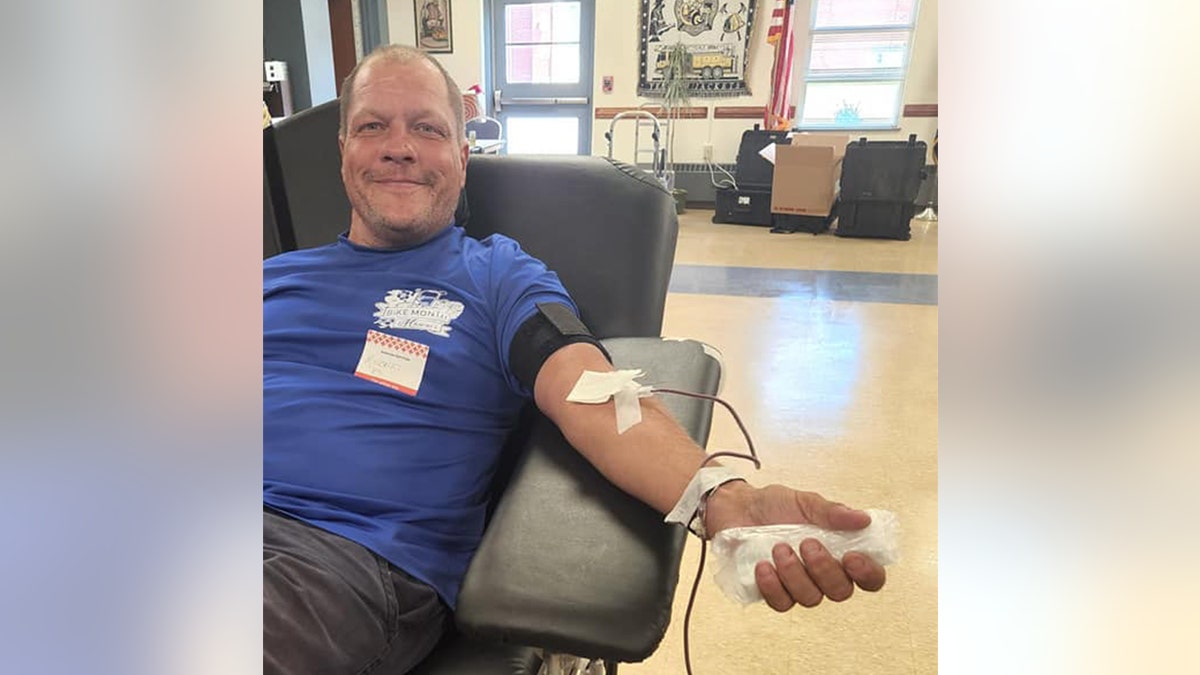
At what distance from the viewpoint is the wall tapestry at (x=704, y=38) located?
6379 mm

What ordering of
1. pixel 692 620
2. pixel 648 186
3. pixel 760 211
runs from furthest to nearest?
pixel 760 211
pixel 692 620
pixel 648 186

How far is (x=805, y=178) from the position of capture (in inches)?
225

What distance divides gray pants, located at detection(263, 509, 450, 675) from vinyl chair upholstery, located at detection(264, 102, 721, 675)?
46mm

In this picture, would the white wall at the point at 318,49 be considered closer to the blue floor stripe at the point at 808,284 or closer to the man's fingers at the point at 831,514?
the blue floor stripe at the point at 808,284

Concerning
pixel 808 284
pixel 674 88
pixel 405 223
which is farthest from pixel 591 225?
pixel 674 88

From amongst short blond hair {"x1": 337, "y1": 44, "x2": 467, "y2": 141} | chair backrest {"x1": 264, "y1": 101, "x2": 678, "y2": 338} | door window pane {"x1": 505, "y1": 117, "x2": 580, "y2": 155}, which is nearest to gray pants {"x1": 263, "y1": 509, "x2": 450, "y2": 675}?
chair backrest {"x1": 264, "y1": 101, "x2": 678, "y2": 338}

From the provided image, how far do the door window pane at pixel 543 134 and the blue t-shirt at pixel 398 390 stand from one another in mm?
5983

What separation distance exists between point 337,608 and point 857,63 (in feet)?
22.1

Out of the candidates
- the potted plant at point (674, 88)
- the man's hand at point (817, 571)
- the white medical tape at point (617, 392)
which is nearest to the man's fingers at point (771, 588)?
the man's hand at point (817, 571)

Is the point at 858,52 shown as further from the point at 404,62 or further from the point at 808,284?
the point at 404,62

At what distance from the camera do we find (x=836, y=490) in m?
2.04
